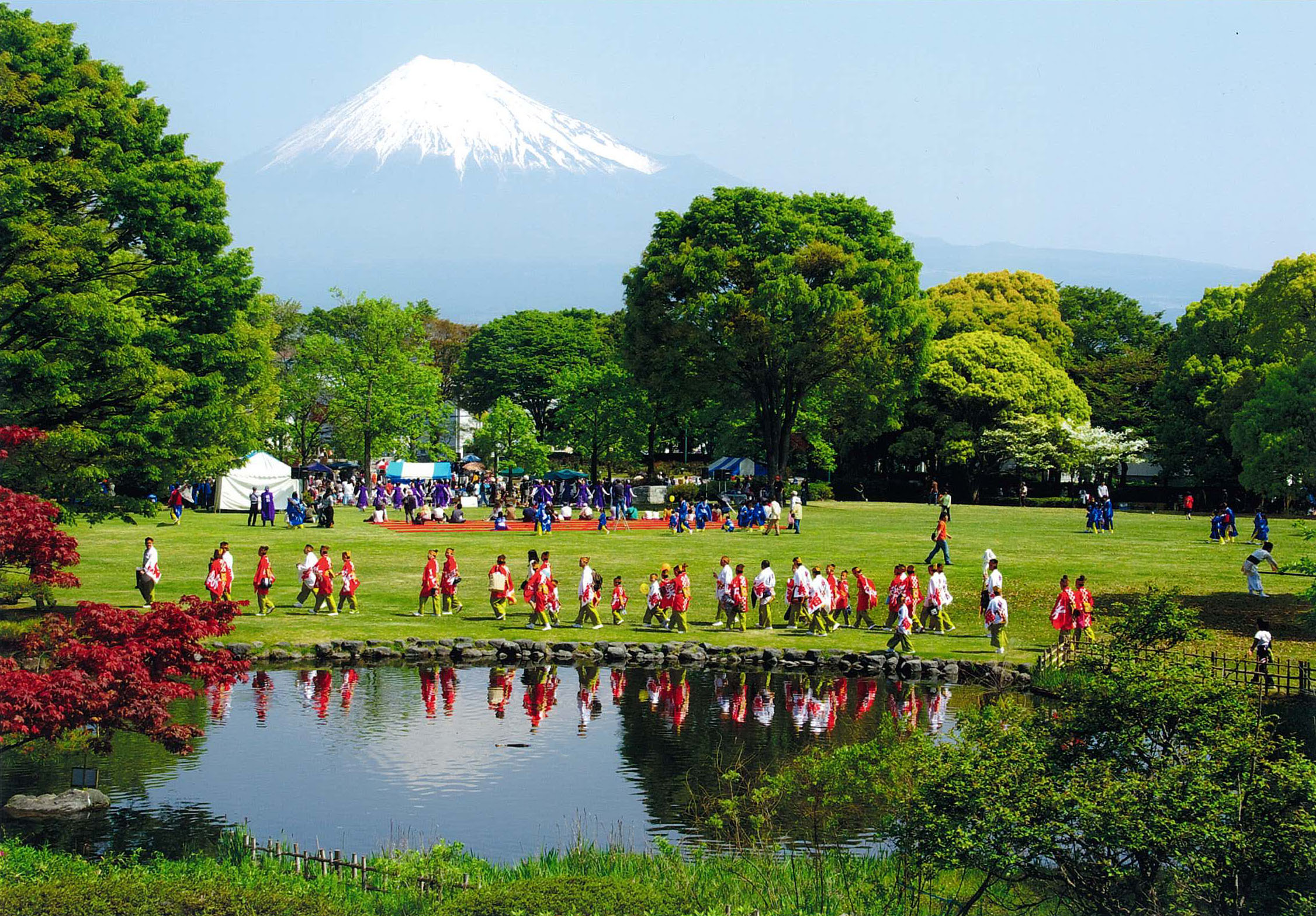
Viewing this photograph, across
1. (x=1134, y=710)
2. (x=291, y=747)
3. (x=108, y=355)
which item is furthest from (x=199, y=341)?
(x=1134, y=710)

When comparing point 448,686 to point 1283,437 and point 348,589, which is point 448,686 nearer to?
point 348,589

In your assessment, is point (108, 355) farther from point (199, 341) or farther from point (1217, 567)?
point (1217, 567)

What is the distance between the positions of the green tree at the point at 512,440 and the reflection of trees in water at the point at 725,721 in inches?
2003

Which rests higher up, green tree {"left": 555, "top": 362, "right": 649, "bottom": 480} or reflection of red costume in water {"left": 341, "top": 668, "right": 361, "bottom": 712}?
green tree {"left": 555, "top": 362, "right": 649, "bottom": 480}

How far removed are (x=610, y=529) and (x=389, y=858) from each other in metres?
35.5

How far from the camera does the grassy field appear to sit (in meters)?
27.7

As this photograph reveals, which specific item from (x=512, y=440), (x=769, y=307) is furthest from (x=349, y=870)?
(x=512, y=440)

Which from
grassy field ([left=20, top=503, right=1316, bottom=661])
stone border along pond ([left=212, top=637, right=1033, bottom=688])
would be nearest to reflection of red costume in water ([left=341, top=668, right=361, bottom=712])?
stone border along pond ([left=212, top=637, right=1033, bottom=688])

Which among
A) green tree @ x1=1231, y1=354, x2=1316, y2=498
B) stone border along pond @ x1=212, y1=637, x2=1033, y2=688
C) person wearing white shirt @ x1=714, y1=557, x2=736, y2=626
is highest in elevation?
green tree @ x1=1231, y1=354, x2=1316, y2=498

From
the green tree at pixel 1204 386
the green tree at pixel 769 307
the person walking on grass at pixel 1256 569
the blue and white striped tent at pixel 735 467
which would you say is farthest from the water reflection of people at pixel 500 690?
the green tree at pixel 1204 386

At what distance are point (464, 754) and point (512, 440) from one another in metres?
58.6

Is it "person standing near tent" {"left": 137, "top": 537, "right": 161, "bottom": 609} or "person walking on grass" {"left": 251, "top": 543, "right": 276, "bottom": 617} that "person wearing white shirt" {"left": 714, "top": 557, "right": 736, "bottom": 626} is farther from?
"person standing near tent" {"left": 137, "top": 537, "right": 161, "bottom": 609}

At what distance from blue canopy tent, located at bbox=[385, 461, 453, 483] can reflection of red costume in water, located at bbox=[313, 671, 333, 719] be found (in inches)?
1793

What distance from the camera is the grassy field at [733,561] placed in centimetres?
2770
